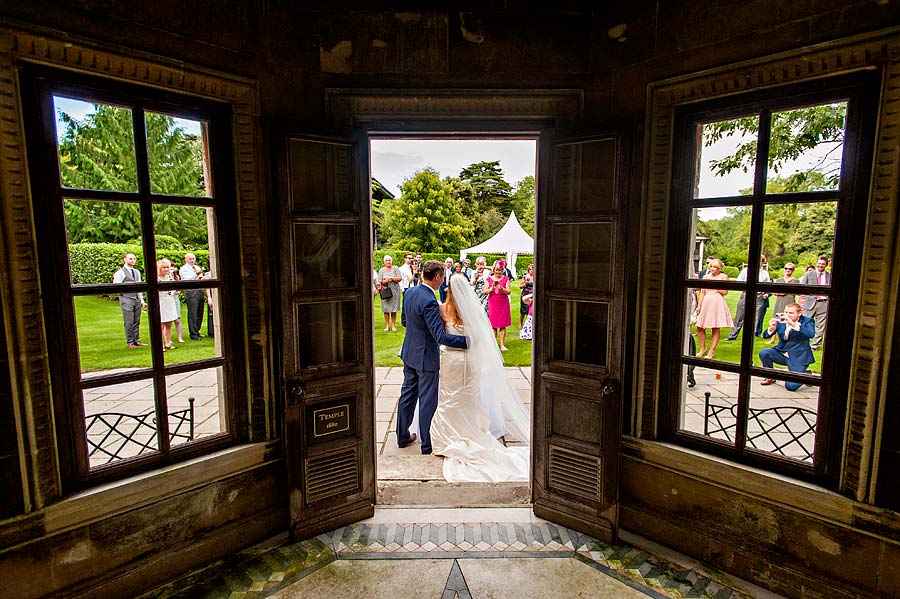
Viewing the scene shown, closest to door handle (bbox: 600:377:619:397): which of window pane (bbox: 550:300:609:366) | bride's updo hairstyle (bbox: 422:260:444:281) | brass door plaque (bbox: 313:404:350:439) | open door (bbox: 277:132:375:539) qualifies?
A: window pane (bbox: 550:300:609:366)

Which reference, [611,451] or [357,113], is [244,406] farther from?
[611,451]

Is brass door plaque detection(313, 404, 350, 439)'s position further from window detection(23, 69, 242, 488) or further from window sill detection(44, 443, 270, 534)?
window detection(23, 69, 242, 488)

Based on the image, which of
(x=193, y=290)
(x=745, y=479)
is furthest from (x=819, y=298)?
(x=193, y=290)

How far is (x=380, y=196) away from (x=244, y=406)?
2465cm

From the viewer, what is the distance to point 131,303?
8.04 ft

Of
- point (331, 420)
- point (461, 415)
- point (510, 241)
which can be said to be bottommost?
point (461, 415)

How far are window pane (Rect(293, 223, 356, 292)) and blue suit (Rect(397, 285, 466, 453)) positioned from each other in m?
1.10

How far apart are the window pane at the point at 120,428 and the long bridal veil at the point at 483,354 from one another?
2.49 meters

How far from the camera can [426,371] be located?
3996 mm

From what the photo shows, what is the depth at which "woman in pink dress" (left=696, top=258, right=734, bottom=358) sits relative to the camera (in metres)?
2.50

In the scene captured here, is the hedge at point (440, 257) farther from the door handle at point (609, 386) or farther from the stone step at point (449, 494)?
the door handle at point (609, 386)

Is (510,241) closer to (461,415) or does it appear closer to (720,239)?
(461,415)

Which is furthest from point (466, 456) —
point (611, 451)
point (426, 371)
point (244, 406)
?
point (244, 406)

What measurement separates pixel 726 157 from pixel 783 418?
148 cm
